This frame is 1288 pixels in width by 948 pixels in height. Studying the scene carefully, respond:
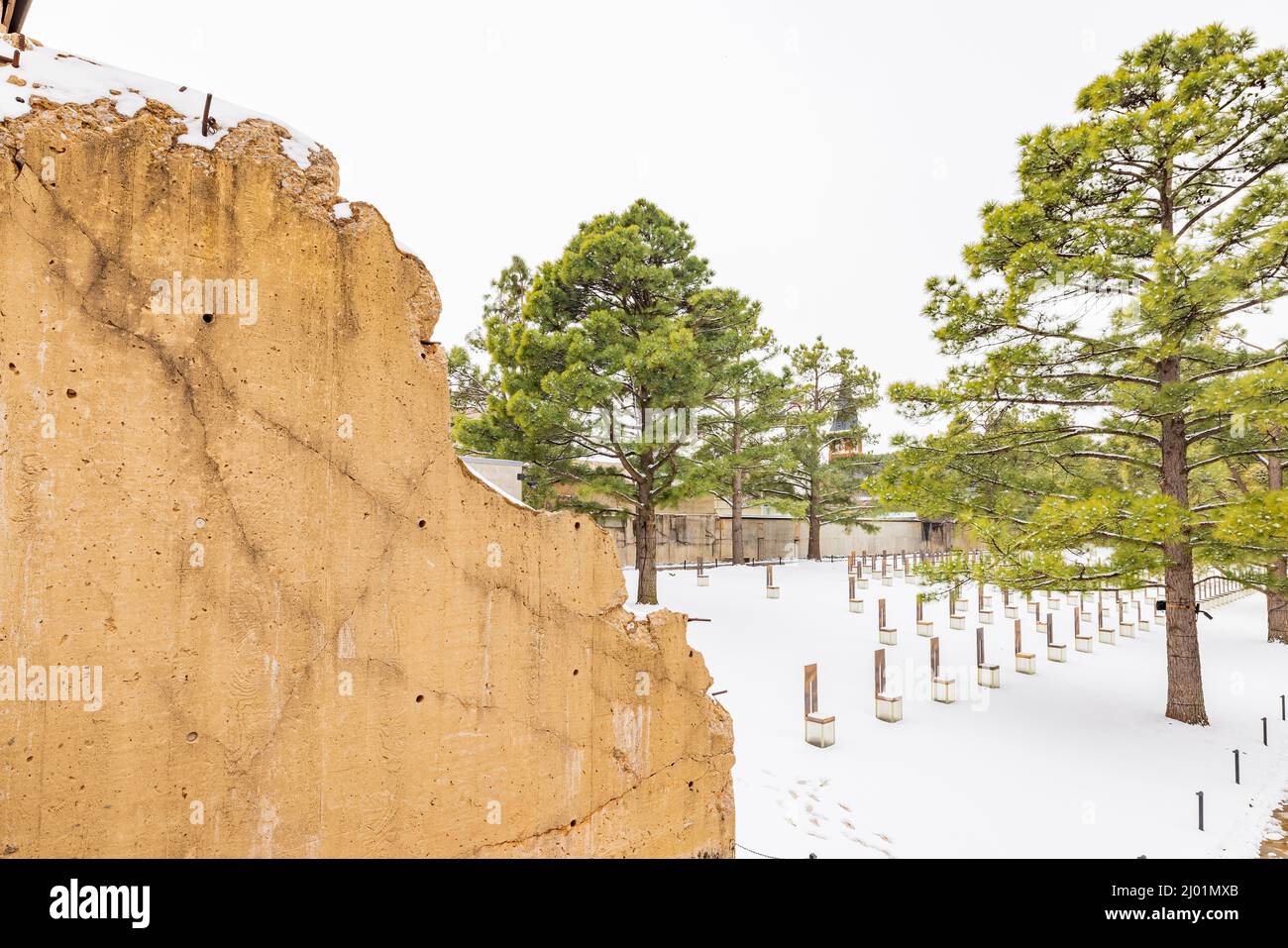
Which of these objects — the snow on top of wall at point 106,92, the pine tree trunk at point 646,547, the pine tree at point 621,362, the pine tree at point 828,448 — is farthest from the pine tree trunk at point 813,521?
the snow on top of wall at point 106,92

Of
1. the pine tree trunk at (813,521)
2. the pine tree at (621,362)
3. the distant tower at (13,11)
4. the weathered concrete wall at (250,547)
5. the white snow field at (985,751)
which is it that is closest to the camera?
the weathered concrete wall at (250,547)

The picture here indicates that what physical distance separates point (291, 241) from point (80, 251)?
0.62m

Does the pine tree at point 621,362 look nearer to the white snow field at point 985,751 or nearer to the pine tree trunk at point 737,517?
the white snow field at point 985,751

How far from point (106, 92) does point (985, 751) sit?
445 inches

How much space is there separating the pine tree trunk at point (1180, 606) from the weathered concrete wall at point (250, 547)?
11730 mm

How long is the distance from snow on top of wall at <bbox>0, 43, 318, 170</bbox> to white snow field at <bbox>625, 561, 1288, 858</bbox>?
261 inches

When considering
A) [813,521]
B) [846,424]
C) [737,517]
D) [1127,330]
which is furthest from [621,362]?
[846,424]

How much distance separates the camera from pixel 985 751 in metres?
9.05

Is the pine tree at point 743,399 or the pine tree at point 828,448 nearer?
the pine tree at point 743,399

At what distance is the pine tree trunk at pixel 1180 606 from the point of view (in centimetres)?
1010

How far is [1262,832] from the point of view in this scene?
730cm

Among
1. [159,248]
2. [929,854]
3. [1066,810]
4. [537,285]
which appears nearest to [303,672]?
[159,248]

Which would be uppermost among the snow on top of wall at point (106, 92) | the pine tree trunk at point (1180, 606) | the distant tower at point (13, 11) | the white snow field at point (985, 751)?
the distant tower at point (13, 11)

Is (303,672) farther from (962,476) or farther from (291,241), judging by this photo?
(962,476)
